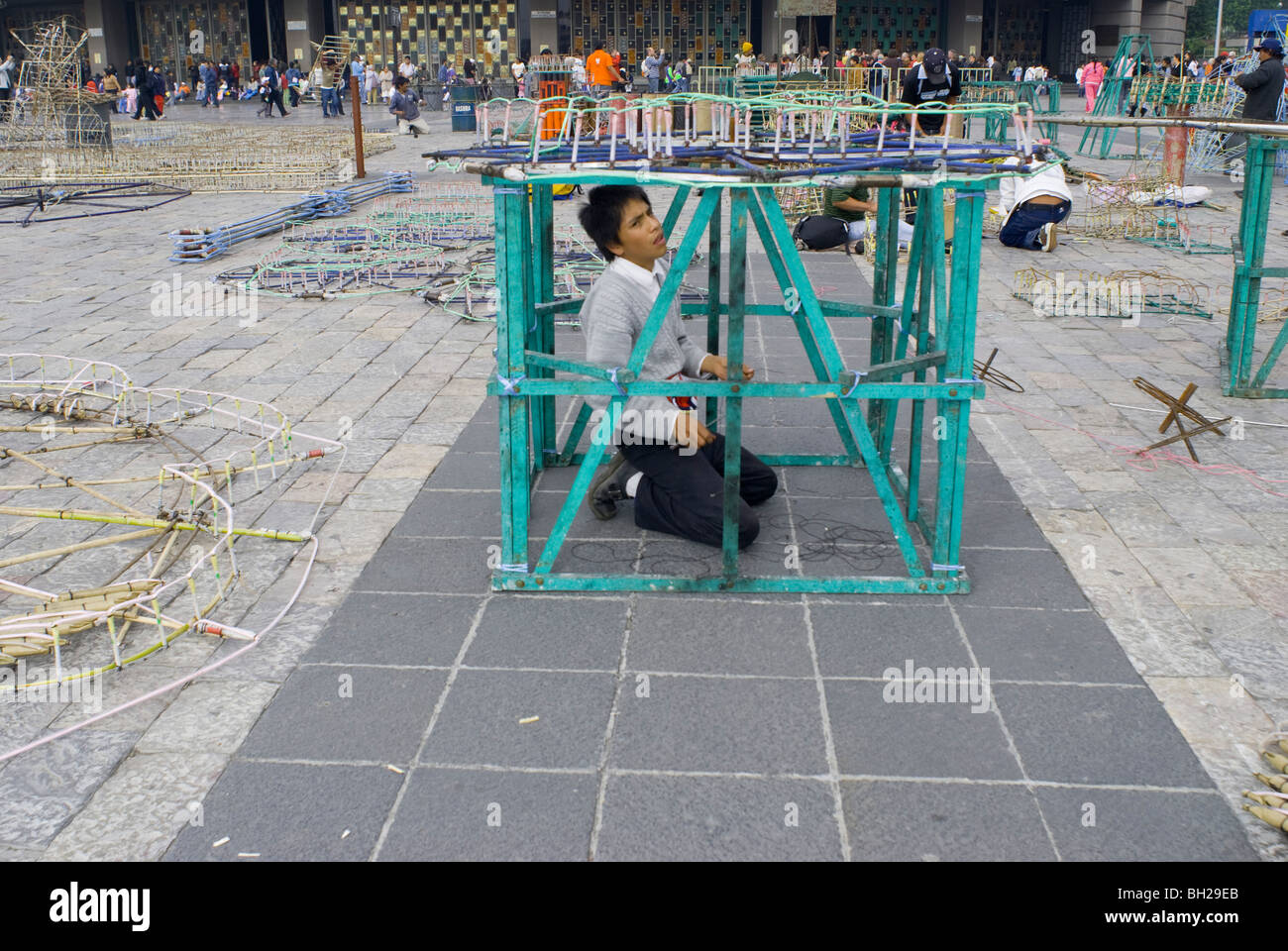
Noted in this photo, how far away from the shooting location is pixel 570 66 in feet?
92.8

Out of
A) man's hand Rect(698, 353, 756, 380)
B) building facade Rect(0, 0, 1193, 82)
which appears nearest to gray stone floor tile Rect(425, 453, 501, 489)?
man's hand Rect(698, 353, 756, 380)

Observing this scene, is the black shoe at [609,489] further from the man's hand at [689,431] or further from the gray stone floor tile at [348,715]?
the gray stone floor tile at [348,715]

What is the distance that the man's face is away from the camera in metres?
4.31

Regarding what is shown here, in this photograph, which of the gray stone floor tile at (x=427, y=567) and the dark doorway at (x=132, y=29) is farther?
the dark doorway at (x=132, y=29)

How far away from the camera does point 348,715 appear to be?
10.9 ft

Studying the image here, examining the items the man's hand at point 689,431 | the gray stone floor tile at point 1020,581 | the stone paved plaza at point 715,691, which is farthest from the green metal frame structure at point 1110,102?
the man's hand at point 689,431

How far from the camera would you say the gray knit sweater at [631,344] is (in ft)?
14.0

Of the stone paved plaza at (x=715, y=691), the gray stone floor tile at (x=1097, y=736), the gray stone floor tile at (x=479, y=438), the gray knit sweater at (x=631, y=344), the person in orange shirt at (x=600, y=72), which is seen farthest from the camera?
the person in orange shirt at (x=600, y=72)

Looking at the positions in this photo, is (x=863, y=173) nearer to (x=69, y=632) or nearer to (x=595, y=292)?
(x=595, y=292)

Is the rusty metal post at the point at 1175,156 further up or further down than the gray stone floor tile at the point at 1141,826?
further up

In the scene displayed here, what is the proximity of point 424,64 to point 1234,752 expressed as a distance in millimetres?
37006

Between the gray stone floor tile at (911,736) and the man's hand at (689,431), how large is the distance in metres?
1.15
